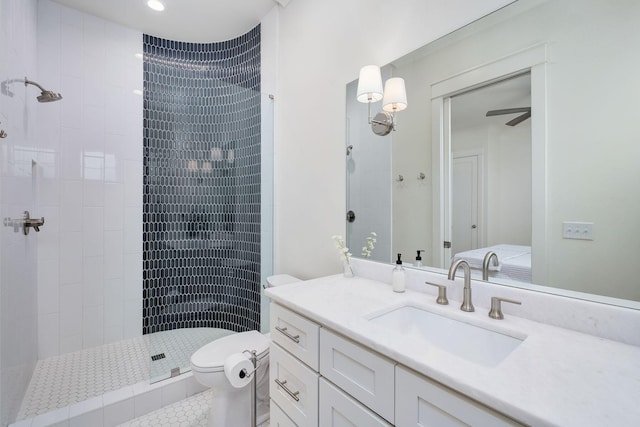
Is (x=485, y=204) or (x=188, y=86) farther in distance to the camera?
(x=188, y=86)

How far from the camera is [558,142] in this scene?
35.0 inches

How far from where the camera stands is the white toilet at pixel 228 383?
4.50 feet

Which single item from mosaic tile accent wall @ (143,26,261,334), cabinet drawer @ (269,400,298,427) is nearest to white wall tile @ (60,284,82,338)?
mosaic tile accent wall @ (143,26,261,334)

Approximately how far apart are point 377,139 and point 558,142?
778mm

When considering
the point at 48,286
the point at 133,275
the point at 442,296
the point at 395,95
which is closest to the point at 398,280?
the point at 442,296

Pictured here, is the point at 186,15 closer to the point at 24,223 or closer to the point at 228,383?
the point at 24,223

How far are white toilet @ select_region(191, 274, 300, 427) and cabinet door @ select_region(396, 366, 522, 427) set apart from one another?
1.03m

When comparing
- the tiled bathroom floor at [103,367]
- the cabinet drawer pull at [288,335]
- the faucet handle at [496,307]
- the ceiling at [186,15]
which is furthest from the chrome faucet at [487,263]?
the ceiling at [186,15]

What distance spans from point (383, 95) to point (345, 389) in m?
1.31

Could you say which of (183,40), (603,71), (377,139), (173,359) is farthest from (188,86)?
(603,71)

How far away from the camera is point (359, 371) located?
80 cm

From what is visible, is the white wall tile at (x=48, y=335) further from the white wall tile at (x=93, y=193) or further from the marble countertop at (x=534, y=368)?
the marble countertop at (x=534, y=368)

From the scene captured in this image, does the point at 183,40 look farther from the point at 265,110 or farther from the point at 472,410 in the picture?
the point at 472,410

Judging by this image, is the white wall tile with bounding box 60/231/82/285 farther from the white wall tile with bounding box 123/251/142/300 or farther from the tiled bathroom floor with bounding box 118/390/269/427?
the tiled bathroom floor with bounding box 118/390/269/427
